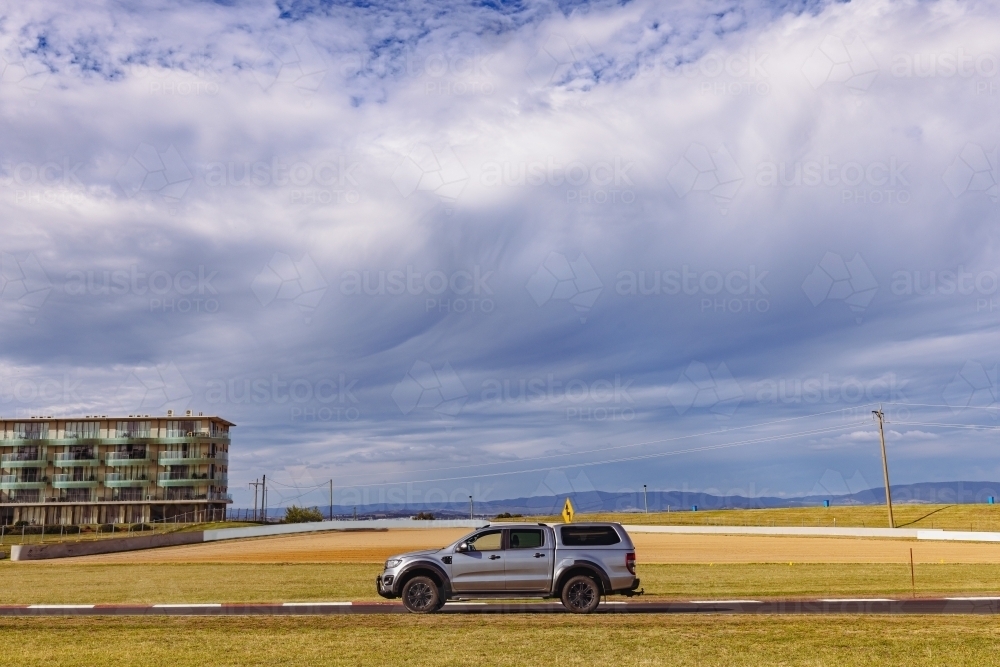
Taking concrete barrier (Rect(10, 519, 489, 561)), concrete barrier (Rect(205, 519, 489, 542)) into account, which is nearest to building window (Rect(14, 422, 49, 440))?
concrete barrier (Rect(205, 519, 489, 542))

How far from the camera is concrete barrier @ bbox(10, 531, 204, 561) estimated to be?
Result: 58094 mm

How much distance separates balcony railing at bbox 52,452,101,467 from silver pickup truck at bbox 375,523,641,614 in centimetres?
9784

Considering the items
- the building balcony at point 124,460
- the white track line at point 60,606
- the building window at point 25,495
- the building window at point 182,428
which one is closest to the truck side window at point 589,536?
the white track line at point 60,606

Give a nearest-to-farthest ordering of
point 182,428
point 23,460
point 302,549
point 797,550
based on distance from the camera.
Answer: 1. point 797,550
2. point 302,549
3. point 23,460
4. point 182,428

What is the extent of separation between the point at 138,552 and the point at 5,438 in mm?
56303

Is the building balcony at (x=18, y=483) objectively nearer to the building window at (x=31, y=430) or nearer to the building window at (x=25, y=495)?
the building window at (x=25, y=495)

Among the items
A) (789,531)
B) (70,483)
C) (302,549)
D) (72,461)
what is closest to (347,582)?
(302,549)

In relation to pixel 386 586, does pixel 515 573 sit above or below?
above

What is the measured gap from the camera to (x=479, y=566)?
21.0m

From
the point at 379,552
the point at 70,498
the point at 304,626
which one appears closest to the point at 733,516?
the point at 379,552

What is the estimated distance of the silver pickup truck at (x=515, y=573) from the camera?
20812mm

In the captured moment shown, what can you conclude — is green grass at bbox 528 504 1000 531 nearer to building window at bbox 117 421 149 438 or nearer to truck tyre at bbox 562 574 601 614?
building window at bbox 117 421 149 438

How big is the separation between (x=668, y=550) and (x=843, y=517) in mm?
48707

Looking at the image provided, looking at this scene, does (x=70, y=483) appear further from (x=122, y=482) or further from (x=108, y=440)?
(x=108, y=440)
